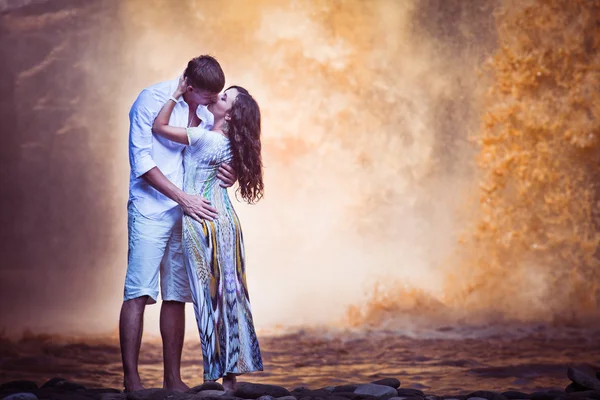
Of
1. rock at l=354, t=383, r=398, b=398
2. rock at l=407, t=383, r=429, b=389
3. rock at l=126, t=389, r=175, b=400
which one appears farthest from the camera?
rock at l=407, t=383, r=429, b=389

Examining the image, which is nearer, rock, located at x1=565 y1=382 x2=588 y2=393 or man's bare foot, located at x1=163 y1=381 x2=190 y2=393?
man's bare foot, located at x1=163 y1=381 x2=190 y2=393

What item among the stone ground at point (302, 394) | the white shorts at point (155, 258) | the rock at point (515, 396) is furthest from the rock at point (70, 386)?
the rock at point (515, 396)

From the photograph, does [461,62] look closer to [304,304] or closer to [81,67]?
[304,304]

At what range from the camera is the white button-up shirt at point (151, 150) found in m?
4.62

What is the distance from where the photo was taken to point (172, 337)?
4.71 metres

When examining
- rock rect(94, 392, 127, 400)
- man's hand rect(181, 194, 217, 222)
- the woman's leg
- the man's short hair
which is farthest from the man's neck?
rock rect(94, 392, 127, 400)

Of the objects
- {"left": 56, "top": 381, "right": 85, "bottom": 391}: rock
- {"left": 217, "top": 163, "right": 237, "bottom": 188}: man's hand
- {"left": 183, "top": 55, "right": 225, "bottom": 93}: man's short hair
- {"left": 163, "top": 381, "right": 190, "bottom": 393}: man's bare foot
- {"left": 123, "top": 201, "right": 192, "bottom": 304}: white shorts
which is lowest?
{"left": 163, "top": 381, "right": 190, "bottom": 393}: man's bare foot

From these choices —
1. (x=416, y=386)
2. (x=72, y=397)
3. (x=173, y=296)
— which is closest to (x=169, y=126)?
(x=173, y=296)

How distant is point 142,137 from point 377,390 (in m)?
1.79

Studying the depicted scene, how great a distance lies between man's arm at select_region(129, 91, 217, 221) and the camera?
15.1ft

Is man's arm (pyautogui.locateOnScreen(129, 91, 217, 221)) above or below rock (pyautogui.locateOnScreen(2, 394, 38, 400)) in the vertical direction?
above

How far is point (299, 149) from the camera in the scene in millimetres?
7988

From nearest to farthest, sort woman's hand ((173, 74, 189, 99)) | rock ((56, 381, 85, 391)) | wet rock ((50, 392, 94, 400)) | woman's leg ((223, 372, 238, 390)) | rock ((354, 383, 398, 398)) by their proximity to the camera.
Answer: wet rock ((50, 392, 94, 400)), rock ((354, 383, 398, 398)), woman's leg ((223, 372, 238, 390)), woman's hand ((173, 74, 189, 99)), rock ((56, 381, 85, 391))

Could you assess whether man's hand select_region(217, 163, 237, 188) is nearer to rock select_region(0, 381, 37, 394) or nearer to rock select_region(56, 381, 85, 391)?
rock select_region(56, 381, 85, 391)
